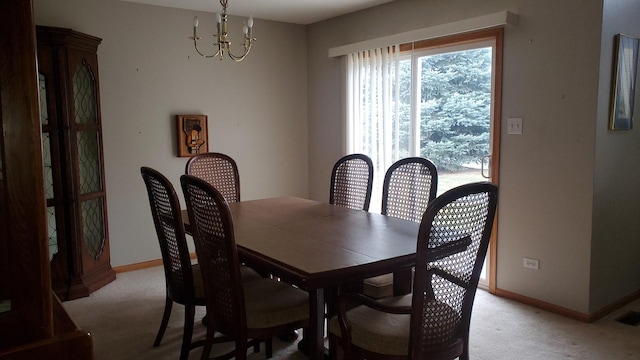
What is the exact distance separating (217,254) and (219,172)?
1598 mm

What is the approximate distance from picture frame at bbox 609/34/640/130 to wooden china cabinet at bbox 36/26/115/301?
3.65 metres

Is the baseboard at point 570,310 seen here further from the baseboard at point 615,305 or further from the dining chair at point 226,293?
the dining chair at point 226,293

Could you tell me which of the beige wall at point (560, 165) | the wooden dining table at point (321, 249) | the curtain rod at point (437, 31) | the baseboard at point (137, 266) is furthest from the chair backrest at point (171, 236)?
the curtain rod at point (437, 31)

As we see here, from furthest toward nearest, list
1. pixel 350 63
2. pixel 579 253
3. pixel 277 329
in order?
pixel 350 63 < pixel 579 253 < pixel 277 329

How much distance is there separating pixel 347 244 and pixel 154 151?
272cm

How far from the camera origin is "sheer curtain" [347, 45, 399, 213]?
4.19 metres

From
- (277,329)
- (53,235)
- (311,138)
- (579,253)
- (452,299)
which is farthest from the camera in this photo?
(311,138)

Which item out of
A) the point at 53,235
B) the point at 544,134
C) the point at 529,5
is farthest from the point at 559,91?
the point at 53,235

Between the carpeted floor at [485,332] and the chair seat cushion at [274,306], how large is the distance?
58cm

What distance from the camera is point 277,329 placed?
210cm

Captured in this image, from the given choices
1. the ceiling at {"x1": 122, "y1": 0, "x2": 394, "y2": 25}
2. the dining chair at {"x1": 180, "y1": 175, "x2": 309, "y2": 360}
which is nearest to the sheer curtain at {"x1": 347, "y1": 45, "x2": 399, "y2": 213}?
the ceiling at {"x1": 122, "y1": 0, "x2": 394, "y2": 25}

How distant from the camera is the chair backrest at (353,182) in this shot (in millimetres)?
3238

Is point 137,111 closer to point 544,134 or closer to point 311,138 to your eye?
point 311,138

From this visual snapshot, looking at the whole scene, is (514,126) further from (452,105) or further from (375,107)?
(375,107)
